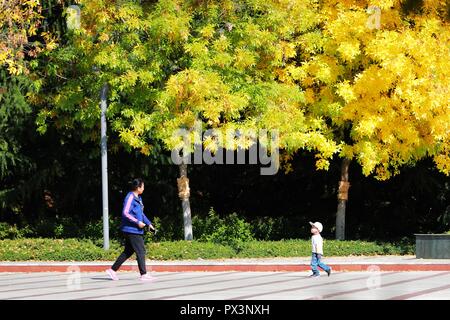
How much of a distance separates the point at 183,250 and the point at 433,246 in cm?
597

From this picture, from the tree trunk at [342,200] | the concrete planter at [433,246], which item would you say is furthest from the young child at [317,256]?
the tree trunk at [342,200]

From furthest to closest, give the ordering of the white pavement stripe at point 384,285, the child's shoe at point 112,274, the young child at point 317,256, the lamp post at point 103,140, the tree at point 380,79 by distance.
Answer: the tree at point 380,79
the lamp post at point 103,140
the young child at point 317,256
the child's shoe at point 112,274
the white pavement stripe at point 384,285

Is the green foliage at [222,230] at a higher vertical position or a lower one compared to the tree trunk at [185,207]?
lower

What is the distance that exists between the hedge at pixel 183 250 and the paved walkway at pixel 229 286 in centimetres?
265

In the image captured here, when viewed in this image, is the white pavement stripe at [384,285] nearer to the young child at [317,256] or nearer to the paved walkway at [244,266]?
the paved walkway at [244,266]

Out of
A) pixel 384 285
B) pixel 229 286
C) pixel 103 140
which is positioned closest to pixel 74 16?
pixel 103 140

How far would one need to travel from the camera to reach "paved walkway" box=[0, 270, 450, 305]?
582 inches

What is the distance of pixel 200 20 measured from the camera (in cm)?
2641

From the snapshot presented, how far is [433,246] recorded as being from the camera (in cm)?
2236

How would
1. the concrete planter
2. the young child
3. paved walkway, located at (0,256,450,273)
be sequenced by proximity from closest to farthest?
the young child → paved walkway, located at (0,256,450,273) → the concrete planter

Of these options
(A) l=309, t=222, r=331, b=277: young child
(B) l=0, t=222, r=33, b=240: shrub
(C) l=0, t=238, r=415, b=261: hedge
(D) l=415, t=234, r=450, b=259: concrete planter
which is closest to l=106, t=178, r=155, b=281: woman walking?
(A) l=309, t=222, r=331, b=277: young child

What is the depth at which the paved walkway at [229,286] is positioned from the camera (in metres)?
14.8

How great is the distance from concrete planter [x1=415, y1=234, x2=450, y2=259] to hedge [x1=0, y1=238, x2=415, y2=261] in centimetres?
220

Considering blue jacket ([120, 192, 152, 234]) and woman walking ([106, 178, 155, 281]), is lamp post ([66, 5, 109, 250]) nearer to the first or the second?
woman walking ([106, 178, 155, 281])
